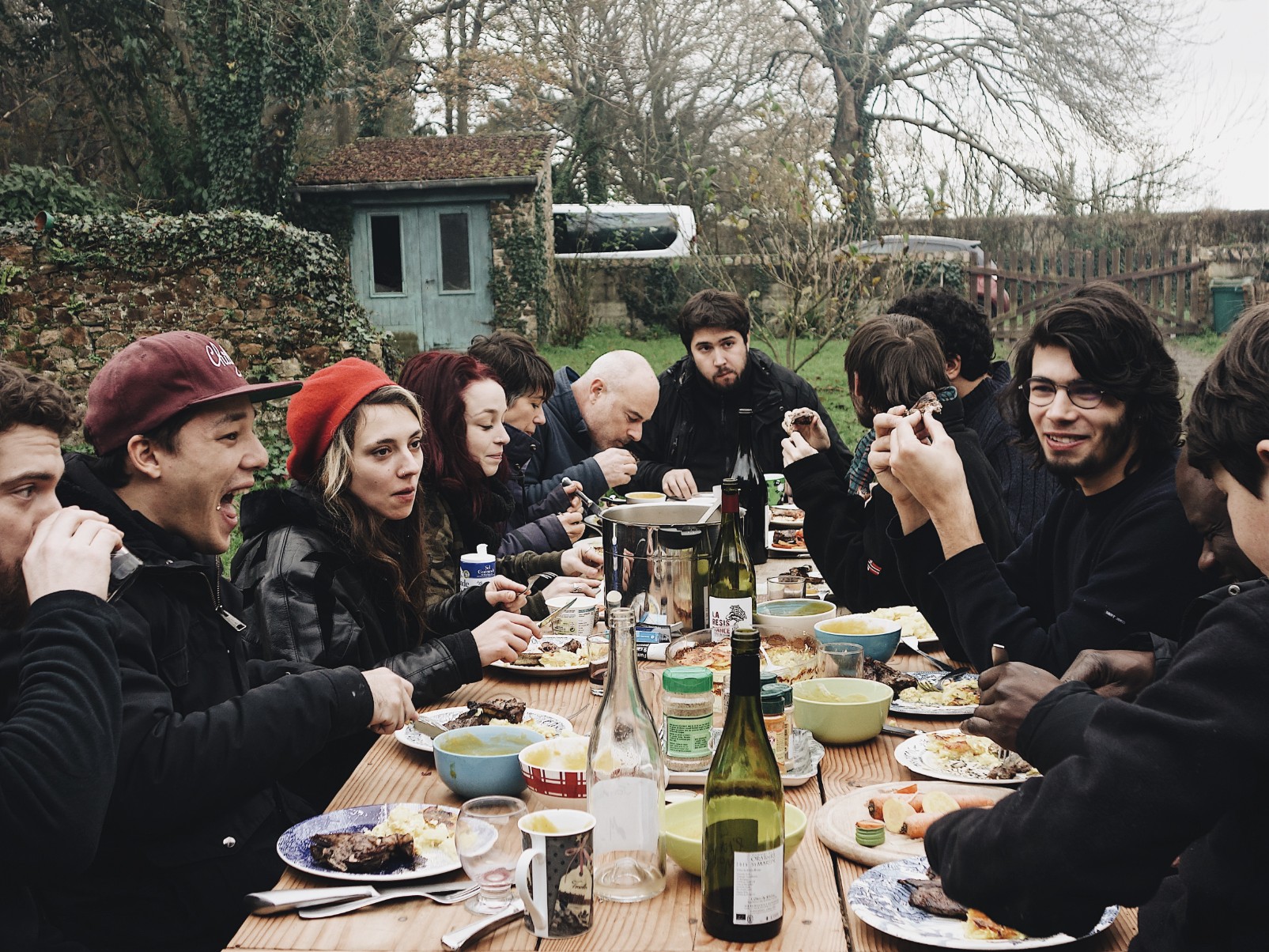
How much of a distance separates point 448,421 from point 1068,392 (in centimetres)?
→ 200

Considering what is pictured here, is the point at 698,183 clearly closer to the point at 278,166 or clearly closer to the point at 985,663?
the point at 278,166

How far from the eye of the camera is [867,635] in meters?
2.69

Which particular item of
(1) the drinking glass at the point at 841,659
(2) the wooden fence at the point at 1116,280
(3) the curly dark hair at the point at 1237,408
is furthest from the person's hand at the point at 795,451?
(2) the wooden fence at the point at 1116,280

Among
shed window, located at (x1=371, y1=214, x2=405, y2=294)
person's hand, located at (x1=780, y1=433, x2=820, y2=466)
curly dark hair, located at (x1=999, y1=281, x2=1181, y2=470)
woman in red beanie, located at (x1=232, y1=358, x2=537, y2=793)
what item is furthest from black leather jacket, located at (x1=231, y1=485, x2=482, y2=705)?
shed window, located at (x1=371, y1=214, x2=405, y2=294)

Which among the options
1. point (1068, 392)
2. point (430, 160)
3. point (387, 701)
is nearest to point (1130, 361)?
point (1068, 392)

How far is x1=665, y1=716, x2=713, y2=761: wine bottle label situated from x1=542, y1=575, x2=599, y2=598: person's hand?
160 cm

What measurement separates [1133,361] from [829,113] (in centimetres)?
1944

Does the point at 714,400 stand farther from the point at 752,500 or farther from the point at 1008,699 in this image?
the point at 1008,699

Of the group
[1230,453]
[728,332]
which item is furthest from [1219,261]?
[1230,453]

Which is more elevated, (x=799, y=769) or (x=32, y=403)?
(x=32, y=403)

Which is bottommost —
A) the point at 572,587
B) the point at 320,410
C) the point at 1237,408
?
the point at 572,587

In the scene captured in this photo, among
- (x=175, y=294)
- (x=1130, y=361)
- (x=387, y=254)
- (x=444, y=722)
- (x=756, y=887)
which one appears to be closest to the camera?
(x=756, y=887)

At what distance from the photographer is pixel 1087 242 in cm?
1692

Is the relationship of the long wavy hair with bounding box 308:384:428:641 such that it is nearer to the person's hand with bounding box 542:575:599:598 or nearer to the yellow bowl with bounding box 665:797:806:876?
the person's hand with bounding box 542:575:599:598
